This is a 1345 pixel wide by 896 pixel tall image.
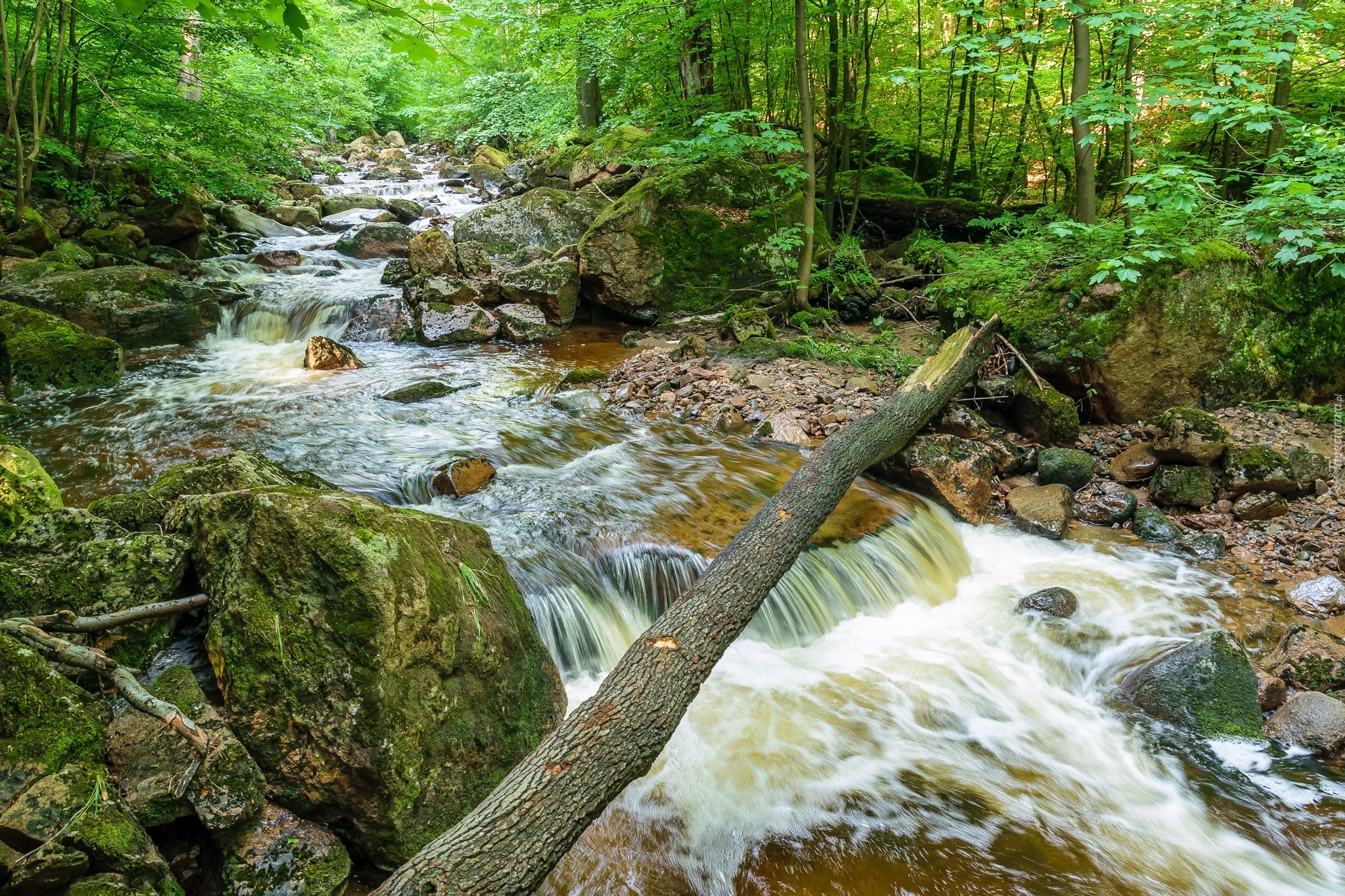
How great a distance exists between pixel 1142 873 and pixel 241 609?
160 inches

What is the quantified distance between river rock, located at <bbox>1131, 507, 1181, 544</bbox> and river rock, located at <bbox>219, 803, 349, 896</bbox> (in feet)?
19.9

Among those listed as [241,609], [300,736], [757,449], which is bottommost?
[757,449]

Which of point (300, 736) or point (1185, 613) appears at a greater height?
point (300, 736)

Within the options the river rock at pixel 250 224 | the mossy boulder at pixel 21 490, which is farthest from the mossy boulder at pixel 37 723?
the river rock at pixel 250 224

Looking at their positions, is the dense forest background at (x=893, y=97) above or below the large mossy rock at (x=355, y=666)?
above

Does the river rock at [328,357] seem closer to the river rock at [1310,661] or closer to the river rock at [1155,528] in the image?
the river rock at [1155,528]

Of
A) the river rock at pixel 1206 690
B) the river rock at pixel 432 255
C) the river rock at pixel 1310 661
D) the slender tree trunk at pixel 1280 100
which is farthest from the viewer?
the river rock at pixel 432 255

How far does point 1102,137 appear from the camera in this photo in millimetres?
10656

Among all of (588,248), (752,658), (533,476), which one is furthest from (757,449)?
(588,248)

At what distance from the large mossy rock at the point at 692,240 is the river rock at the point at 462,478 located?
5.12m

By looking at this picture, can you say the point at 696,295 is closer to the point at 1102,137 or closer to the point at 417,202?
the point at 1102,137

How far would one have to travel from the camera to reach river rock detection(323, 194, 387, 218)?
690 inches

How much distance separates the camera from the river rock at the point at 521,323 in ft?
33.1

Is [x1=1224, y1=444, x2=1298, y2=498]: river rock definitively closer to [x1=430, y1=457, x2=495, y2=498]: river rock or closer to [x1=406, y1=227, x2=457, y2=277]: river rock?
[x1=430, y1=457, x2=495, y2=498]: river rock
